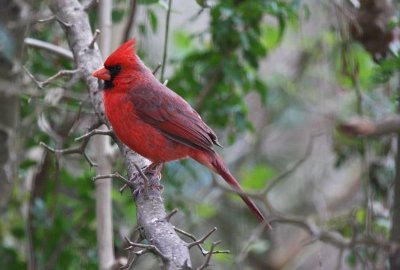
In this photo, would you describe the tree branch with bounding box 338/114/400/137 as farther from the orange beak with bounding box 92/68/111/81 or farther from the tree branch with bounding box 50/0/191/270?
the orange beak with bounding box 92/68/111/81

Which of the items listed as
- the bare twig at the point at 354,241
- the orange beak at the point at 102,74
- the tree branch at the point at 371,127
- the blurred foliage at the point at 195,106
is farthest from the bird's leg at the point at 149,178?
the tree branch at the point at 371,127

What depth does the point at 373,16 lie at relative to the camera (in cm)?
421

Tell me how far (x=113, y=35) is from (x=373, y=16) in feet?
5.77

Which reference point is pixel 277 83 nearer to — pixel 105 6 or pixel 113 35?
pixel 113 35

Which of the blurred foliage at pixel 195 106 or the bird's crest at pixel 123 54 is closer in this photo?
the bird's crest at pixel 123 54

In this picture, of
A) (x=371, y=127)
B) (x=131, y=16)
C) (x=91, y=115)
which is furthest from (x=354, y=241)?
(x=91, y=115)

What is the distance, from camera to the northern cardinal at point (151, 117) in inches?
143

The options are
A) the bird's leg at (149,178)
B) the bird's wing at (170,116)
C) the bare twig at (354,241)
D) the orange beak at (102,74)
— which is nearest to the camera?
the bare twig at (354,241)

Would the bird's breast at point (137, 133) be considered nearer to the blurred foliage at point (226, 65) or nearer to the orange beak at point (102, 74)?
the orange beak at point (102, 74)

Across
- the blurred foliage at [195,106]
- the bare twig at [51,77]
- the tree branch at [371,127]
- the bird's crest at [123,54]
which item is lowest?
the blurred foliage at [195,106]

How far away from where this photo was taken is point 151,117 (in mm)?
3844

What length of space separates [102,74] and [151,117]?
0.43 m

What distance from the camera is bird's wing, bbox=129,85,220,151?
3787 mm

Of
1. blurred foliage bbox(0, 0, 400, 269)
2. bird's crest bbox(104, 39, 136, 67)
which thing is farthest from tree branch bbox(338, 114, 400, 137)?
blurred foliage bbox(0, 0, 400, 269)
